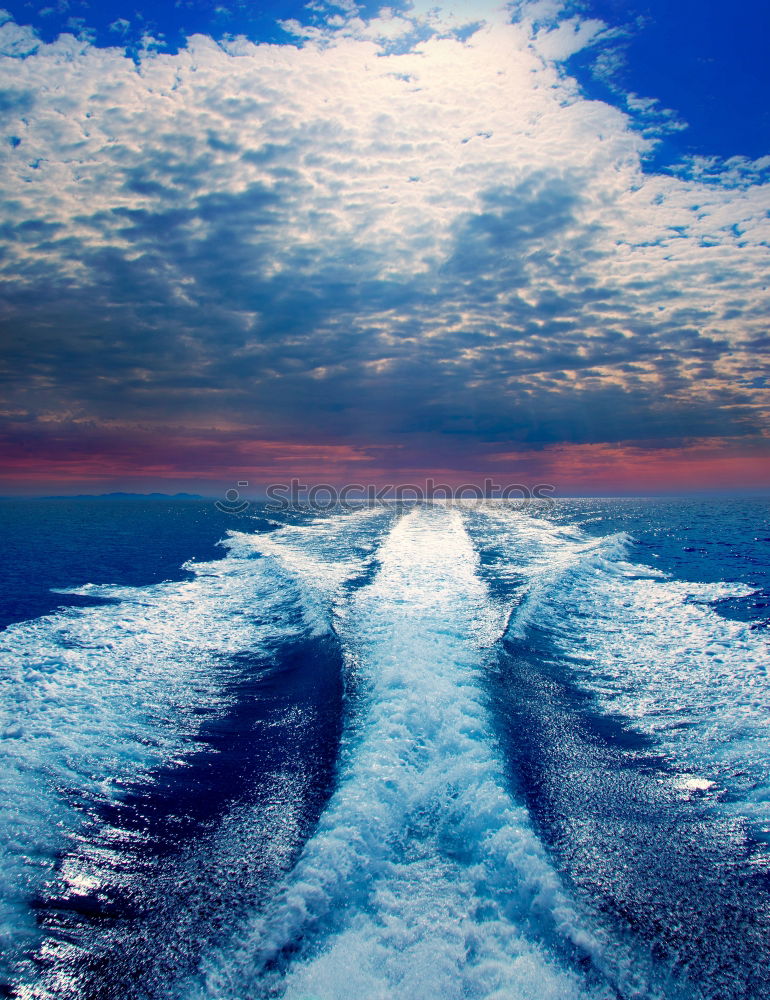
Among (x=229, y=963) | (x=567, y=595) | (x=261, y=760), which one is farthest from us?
(x=567, y=595)

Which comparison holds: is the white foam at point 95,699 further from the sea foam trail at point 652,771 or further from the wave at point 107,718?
the sea foam trail at point 652,771

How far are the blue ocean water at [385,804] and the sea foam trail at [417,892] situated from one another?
20 millimetres

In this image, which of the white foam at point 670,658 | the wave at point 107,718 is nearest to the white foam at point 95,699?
the wave at point 107,718

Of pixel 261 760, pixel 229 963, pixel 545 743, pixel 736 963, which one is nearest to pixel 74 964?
pixel 229 963

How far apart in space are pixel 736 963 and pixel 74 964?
188 inches

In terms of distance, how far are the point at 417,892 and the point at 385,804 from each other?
3.83 ft

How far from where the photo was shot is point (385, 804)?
544 cm

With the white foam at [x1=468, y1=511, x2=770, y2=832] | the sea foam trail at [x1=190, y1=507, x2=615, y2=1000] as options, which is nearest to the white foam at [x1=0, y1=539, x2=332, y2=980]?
the sea foam trail at [x1=190, y1=507, x2=615, y2=1000]

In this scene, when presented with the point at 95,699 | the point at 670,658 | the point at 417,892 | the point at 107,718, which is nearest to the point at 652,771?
the point at 417,892

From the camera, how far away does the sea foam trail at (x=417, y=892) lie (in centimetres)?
357

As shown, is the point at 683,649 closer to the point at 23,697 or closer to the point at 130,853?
the point at 130,853

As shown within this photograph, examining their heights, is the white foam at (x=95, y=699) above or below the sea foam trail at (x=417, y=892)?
below

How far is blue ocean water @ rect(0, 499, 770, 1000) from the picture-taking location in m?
3.78

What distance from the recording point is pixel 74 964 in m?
3.83
